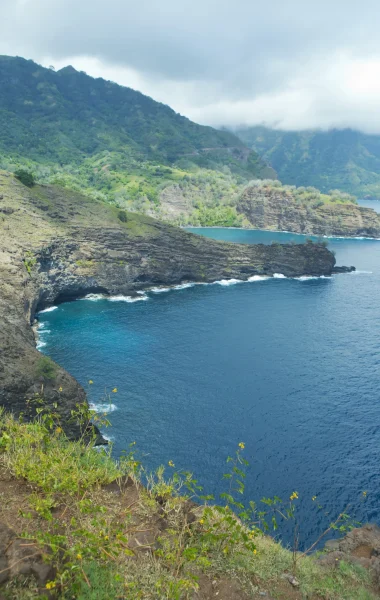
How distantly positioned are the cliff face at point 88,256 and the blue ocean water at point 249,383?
7.16 meters

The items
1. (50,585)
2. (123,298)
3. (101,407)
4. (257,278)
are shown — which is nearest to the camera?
(50,585)

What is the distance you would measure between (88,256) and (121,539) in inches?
3527

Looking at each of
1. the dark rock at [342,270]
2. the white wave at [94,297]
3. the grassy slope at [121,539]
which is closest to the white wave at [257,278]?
the dark rock at [342,270]

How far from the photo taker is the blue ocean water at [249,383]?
3647cm

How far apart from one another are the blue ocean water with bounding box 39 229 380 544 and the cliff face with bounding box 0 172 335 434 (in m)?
7.16

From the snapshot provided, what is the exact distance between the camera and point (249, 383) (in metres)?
53.0

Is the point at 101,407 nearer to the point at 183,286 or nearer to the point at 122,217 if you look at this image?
the point at 183,286

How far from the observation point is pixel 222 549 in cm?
1101

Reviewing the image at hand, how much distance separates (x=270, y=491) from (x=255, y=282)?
270 ft

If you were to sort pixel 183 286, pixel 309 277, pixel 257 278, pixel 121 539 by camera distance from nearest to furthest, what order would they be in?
pixel 121 539, pixel 183 286, pixel 257 278, pixel 309 277

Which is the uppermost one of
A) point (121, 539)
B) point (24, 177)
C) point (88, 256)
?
point (24, 177)

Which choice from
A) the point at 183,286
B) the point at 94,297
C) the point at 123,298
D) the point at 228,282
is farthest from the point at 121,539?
the point at 228,282

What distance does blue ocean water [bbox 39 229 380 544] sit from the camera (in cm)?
3647

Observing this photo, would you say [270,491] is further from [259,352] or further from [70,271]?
[70,271]
